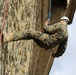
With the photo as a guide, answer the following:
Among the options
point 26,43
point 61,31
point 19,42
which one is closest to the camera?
point 61,31

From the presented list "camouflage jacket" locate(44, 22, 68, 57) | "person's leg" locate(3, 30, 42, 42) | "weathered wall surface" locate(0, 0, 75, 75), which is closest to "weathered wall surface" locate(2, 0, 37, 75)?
"weathered wall surface" locate(0, 0, 75, 75)

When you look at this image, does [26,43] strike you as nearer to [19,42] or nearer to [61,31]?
[19,42]

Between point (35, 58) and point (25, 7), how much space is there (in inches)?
105

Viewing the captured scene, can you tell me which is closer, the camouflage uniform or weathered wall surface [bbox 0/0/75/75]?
the camouflage uniform

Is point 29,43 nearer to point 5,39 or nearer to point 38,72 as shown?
point 38,72

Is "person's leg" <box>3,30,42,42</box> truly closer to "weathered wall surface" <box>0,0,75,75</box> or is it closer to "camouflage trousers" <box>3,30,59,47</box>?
"camouflage trousers" <box>3,30,59,47</box>

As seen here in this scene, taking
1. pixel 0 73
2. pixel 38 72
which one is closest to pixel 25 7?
pixel 0 73

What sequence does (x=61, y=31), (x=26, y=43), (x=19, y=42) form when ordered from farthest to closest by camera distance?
(x=26, y=43)
(x=19, y=42)
(x=61, y=31)

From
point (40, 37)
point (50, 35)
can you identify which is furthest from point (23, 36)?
point (50, 35)

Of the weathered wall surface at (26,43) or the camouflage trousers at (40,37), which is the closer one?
the camouflage trousers at (40,37)

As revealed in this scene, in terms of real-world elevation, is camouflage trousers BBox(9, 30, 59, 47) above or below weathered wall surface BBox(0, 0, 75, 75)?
above

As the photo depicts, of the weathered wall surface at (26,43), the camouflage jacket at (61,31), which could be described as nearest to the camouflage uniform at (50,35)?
the camouflage jacket at (61,31)

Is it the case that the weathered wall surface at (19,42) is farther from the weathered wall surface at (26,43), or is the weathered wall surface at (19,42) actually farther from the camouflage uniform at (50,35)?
the camouflage uniform at (50,35)

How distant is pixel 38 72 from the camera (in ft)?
43.8
